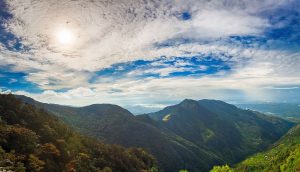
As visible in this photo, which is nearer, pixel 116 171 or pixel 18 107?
pixel 18 107

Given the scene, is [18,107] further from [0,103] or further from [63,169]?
[63,169]

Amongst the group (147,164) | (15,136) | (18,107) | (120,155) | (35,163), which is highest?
(18,107)

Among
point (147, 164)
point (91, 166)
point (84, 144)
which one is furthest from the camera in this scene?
point (147, 164)

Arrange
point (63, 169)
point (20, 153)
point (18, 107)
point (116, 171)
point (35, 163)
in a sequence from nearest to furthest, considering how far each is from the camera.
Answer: point (35, 163), point (20, 153), point (63, 169), point (18, 107), point (116, 171)

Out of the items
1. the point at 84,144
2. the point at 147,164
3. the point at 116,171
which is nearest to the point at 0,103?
the point at 84,144

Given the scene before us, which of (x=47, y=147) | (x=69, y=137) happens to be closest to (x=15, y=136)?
(x=47, y=147)

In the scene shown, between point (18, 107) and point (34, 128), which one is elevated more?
point (18, 107)
